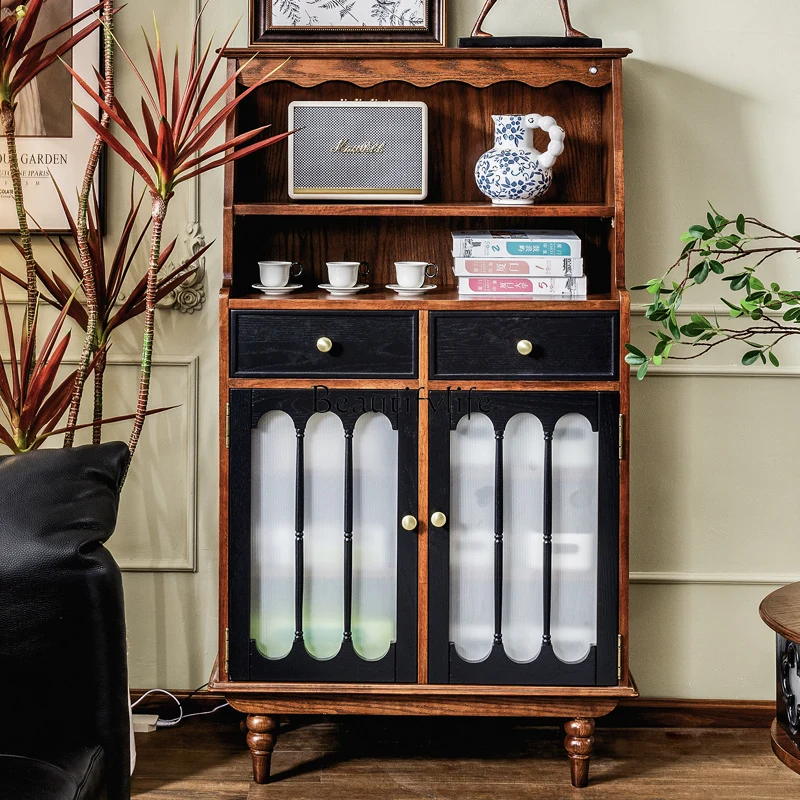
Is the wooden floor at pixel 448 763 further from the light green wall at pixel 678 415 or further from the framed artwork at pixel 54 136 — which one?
the framed artwork at pixel 54 136

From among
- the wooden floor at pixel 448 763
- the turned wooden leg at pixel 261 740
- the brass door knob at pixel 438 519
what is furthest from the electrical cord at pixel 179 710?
the brass door knob at pixel 438 519

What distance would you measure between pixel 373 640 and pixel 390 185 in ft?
3.33

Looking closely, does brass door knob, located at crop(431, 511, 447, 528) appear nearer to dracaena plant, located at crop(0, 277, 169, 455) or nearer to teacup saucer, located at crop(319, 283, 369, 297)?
teacup saucer, located at crop(319, 283, 369, 297)

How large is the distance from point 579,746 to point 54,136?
192 centimetres

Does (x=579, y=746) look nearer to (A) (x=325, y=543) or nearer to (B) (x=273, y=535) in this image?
(A) (x=325, y=543)

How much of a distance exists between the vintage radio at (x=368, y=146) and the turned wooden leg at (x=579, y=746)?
1232 mm

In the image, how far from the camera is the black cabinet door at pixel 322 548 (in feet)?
6.07

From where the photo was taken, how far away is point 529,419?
1.85 metres

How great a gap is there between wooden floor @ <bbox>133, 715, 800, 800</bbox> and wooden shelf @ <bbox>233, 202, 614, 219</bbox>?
1.28 metres

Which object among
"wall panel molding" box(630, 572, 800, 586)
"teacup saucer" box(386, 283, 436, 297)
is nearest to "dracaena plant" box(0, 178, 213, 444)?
"teacup saucer" box(386, 283, 436, 297)

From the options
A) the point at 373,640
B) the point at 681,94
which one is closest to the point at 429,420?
the point at 373,640

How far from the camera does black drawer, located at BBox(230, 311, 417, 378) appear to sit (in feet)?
5.94

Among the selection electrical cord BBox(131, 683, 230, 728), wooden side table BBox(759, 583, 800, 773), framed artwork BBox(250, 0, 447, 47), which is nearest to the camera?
wooden side table BBox(759, 583, 800, 773)

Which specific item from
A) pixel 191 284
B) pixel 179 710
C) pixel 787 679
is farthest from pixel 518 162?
pixel 179 710
